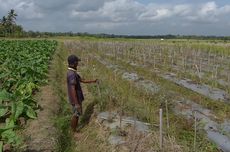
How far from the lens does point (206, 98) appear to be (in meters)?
10.8

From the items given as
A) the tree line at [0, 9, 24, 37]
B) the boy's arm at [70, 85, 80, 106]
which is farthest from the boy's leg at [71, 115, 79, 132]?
the tree line at [0, 9, 24, 37]

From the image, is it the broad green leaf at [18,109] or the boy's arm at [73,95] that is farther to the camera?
the boy's arm at [73,95]

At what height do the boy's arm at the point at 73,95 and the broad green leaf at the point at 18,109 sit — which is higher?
the broad green leaf at the point at 18,109

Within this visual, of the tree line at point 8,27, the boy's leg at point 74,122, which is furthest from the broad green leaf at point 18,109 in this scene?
the tree line at point 8,27

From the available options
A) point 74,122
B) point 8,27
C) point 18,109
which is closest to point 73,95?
point 74,122

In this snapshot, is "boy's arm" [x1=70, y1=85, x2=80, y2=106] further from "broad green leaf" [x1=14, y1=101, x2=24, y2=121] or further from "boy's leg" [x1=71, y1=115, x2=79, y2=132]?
"broad green leaf" [x1=14, y1=101, x2=24, y2=121]

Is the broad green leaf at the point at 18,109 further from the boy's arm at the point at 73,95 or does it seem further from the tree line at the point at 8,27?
the tree line at the point at 8,27

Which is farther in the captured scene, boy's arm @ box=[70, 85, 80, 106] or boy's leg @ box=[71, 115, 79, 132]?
boy's leg @ box=[71, 115, 79, 132]

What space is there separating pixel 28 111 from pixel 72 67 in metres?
2.25

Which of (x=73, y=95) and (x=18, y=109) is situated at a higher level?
(x=18, y=109)

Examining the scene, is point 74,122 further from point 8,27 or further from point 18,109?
point 8,27

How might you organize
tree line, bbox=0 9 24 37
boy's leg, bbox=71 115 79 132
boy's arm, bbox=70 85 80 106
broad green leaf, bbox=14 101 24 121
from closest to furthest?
broad green leaf, bbox=14 101 24 121 → boy's arm, bbox=70 85 80 106 → boy's leg, bbox=71 115 79 132 → tree line, bbox=0 9 24 37

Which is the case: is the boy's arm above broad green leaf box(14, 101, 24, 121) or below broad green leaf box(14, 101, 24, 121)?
below

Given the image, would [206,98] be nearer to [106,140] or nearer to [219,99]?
[219,99]
